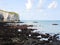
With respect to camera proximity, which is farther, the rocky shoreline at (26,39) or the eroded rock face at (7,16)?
the eroded rock face at (7,16)

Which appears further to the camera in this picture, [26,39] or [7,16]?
[7,16]

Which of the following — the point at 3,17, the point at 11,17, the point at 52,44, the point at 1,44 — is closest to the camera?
the point at 1,44

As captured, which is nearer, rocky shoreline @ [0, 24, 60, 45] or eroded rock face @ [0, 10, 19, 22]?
rocky shoreline @ [0, 24, 60, 45]

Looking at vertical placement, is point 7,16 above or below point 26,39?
below

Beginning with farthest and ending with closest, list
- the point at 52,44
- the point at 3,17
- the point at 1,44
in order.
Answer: the point at 3,17 → the point at 52,44 → the point at 1,44

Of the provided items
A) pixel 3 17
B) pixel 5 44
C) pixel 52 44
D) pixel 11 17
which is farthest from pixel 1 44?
pixel 11 17

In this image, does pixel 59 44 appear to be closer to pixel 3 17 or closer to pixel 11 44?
pixel 11 44

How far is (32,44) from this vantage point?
17.4 m

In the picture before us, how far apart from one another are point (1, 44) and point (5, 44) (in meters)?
0.38

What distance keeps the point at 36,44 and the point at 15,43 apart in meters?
2.05

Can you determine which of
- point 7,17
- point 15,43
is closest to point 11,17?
point 7,17

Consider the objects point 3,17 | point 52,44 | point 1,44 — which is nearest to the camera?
point 1,44

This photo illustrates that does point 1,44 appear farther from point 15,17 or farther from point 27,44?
point 15,17

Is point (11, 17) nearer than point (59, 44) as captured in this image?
No
